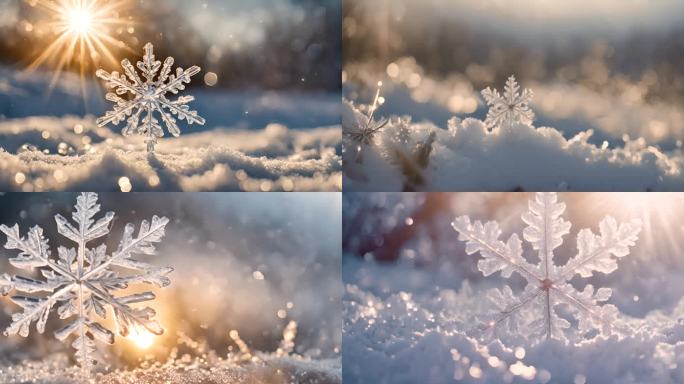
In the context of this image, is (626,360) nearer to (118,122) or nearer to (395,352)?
(395,352)

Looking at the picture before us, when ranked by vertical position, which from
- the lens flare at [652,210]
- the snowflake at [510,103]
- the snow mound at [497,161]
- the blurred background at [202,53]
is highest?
the blurred background at [202,53]

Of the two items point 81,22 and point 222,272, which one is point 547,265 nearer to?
point 222,272

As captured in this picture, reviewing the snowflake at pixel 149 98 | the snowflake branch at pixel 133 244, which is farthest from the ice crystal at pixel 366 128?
the snowflake branch at pixel 133 244

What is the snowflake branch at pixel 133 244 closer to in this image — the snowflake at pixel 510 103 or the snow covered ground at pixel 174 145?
the snow covered ground at pixel 174 145

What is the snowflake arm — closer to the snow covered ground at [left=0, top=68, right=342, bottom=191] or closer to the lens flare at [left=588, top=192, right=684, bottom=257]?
the lens flare at [left=588, top=192, right=684, bottom=257]

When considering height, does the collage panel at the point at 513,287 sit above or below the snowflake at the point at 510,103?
below
